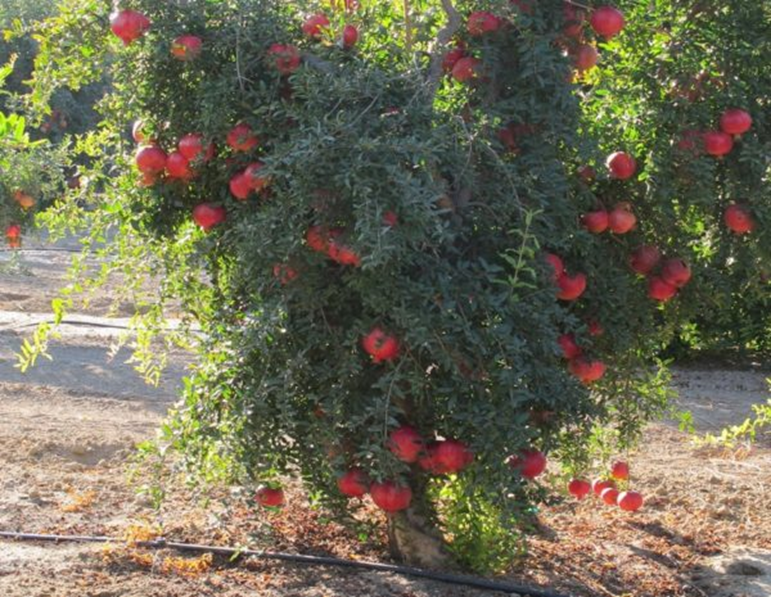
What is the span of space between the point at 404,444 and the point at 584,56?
1.30 m

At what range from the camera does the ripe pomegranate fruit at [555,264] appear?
3.33 meters

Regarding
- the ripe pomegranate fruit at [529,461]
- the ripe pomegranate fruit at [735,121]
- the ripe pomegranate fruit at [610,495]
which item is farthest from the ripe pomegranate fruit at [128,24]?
the ripe pomegranate fruit at [610,495]

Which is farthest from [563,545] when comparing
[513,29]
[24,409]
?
[24,409]

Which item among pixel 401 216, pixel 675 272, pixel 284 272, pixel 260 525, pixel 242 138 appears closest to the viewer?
pixel 401 216

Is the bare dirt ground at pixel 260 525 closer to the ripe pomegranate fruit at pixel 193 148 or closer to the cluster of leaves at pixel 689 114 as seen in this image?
the ripe pomegranate fruit at pixel 193 148

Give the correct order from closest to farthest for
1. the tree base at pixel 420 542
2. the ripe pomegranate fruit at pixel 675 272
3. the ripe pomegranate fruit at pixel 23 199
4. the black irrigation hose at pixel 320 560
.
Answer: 1. the ripe pomegranate fruit at pixel 23 199
2. the ripe pomegranate fruit at pixel 675 272
3. the black irrigation hose at pixel 320 560
4. the tree base at pixel 420 542

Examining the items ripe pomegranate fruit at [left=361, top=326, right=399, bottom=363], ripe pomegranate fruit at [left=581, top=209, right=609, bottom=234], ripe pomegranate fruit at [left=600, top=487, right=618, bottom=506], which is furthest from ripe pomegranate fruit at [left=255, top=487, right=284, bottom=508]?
ripe pomegranate fruit at [left=600, top=487, right=618, bottom=506]

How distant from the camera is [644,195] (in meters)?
3.76

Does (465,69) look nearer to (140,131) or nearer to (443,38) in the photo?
(443,38)

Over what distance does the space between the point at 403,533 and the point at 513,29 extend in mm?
1728

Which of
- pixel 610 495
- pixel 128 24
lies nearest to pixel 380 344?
pixel 128 24

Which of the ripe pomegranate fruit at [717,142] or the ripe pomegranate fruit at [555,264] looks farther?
the ripe pomegranate fruit at [717,142]

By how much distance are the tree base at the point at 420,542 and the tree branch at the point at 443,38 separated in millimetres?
1470

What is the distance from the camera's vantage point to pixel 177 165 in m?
3.44
